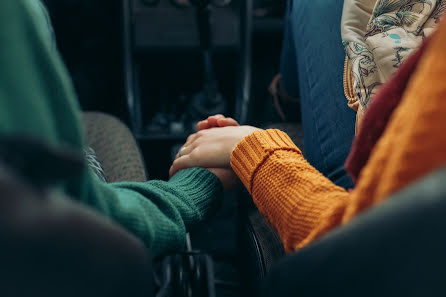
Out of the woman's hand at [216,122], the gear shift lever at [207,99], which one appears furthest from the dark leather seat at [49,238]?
the gear shift lever at [207,99]

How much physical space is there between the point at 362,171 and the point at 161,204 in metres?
0.24

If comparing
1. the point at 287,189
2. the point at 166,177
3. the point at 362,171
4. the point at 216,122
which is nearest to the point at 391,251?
the point at 362,171

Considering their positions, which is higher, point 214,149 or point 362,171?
point 362,171

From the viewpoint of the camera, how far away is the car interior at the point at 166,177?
22 cm

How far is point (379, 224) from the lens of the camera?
Answer: 230 millimetres

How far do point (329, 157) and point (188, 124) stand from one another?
2.16 ft

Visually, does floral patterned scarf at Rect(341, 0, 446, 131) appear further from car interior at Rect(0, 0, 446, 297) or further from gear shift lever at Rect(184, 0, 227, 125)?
gear shift lever at Rect(184, 0, 227, 125)

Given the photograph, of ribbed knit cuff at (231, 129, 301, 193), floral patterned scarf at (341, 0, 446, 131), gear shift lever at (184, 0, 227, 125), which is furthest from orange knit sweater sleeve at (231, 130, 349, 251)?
gear shift lever at (184, 0, 227, 125)

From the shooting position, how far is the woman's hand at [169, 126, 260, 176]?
2.11 feet

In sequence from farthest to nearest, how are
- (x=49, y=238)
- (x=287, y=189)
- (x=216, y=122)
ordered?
(x=216, y=122), (x=287, y=189), (x=49, y=238)

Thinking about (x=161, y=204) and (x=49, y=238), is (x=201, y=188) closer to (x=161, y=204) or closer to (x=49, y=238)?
(x=161, y=204)

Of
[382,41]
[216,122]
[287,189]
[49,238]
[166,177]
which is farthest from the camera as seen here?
[166,177]

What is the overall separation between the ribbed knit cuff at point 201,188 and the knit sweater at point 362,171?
6 cm

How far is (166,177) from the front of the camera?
1209 millimetres
